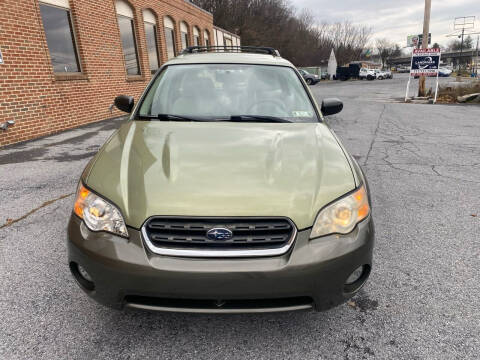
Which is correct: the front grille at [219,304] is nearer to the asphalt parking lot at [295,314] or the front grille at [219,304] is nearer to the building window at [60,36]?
the asphalt parking lot at [295,314]

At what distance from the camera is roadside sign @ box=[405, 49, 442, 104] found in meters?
15.3

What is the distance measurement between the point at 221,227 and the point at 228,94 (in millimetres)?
1679

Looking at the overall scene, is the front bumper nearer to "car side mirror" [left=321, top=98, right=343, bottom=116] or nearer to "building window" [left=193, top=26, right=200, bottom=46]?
"car side mirror" [left=321, top=98, right=343, bottom=116]

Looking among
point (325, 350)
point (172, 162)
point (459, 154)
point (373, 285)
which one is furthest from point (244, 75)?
point (459, 154)

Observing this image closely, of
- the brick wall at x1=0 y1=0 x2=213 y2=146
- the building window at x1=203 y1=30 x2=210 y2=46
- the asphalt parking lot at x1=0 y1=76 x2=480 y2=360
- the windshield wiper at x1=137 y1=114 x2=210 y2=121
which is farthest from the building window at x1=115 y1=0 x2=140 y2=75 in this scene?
the windshield wiper at x1=137 y1=114 x2=210 y2=121

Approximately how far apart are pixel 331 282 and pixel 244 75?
7.21ft

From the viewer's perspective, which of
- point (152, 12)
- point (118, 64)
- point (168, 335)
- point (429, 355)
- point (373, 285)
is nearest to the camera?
point (429, 355)

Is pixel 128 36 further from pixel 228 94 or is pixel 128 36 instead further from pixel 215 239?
pixel 215 239

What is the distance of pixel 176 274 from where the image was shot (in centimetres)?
164

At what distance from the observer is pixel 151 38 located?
526 inches

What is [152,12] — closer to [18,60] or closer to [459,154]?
[18,60]

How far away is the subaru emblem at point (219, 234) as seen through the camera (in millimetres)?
1714

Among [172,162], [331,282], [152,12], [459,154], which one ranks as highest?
[152,12]

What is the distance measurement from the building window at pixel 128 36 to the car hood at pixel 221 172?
10025mm
